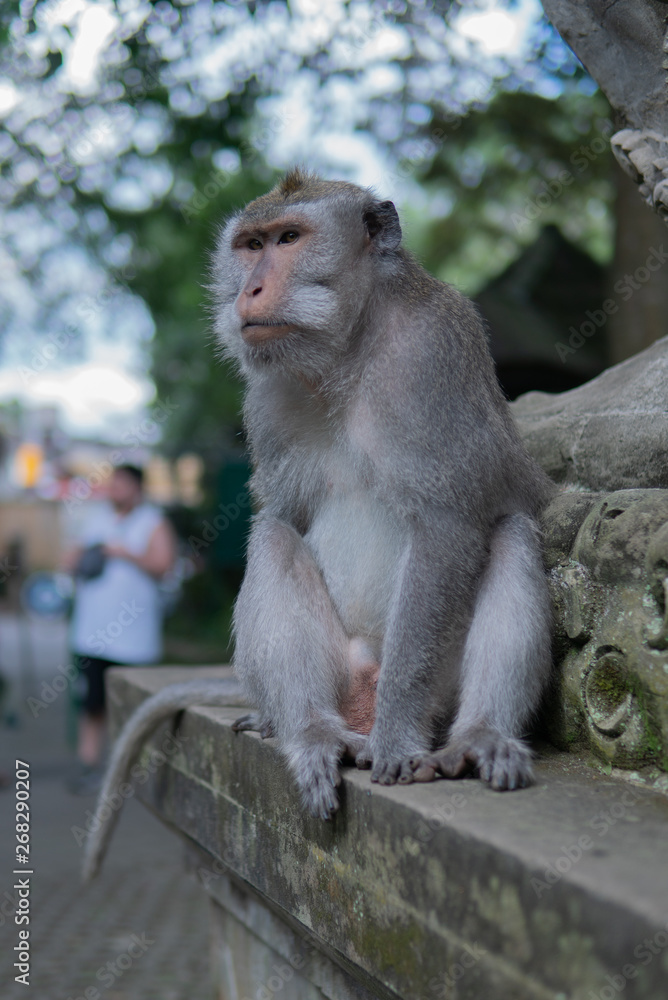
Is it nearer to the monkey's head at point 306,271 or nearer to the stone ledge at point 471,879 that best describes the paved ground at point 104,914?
the stone ledge at point 471,879

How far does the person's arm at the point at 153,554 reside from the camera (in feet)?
20.8

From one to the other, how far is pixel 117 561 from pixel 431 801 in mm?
4680

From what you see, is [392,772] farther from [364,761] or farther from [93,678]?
[93,678]

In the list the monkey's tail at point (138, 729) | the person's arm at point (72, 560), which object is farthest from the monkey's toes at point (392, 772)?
the person's arm at point (72, 560)

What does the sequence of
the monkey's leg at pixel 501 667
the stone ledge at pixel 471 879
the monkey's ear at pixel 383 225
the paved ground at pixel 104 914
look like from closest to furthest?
the stone ledge at pixel 471 879
the monkey's leg at pixel 501 667
the monkey's ear at pixel 383 225
the paved ground at pixel 104 914

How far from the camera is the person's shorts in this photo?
642cm

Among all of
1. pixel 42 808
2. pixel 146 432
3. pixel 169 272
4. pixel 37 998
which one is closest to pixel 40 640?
pixel 169 272

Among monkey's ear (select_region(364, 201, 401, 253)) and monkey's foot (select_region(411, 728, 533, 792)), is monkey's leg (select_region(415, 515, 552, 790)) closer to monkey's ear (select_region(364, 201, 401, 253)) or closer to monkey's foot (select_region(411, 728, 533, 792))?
monkey's foot (select_region(411, 728, 533, 792))

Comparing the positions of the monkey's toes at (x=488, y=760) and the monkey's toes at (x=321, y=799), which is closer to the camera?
the monkey's toes at (x=488, y=760)

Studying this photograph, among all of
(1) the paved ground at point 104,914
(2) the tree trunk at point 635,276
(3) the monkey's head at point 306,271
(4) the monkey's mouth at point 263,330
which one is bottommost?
(1) the paved ground at point 104,914

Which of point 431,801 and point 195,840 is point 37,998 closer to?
point 195,840

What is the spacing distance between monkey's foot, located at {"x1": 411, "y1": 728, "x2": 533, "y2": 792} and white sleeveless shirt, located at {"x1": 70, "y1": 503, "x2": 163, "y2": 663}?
4290 mm

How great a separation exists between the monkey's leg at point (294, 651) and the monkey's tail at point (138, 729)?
2.26 ft

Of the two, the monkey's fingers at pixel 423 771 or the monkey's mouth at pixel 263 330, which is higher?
the monkey's mouth at pixel 263 330
